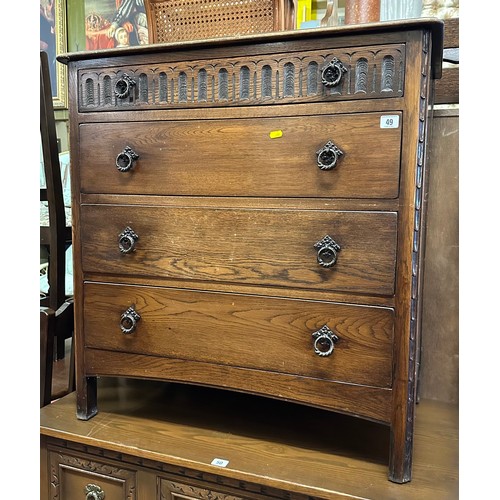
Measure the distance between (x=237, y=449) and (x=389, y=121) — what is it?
0.86 m

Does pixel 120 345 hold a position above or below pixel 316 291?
below

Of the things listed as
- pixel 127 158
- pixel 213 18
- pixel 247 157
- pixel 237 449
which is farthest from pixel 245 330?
pixel 213 18

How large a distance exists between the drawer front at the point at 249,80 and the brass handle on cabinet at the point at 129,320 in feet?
1.72

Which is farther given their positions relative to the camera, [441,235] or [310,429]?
[441,235]

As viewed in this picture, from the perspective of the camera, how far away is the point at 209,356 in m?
1.35

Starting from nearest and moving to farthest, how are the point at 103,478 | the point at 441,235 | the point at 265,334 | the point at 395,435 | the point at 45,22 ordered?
the point at 395,435
the point at 265,334
the point at 103,478
the point at 441,235
the point at 45,22

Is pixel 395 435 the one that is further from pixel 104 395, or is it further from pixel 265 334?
pixel 104 395

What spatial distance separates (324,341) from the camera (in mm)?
1232

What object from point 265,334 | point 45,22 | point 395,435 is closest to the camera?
point 395,435

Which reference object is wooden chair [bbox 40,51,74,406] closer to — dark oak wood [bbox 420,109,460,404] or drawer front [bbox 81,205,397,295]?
drawer front [bbox 81,205,397,295]

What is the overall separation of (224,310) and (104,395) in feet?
2.05

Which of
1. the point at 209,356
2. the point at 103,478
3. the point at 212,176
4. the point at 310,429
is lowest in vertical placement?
the point at 103,478

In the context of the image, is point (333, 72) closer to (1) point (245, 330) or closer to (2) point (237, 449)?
(1) point (245, 330)

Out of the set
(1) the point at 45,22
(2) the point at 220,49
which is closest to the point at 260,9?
(2) the point at 220,49
